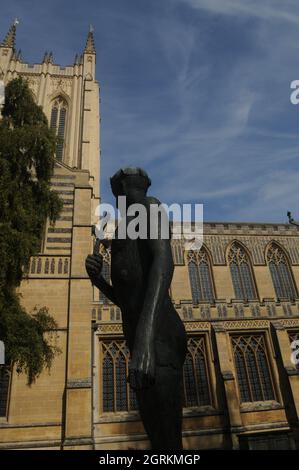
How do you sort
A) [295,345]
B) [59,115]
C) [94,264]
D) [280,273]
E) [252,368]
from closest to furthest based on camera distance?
[94,264]
[252,368]
[295,345]
[280,273]
[59,115]

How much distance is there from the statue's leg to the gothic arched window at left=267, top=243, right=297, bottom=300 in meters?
20.7

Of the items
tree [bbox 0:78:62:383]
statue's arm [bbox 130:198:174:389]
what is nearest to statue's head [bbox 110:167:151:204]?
statue's arm [bbox 130:198:174:389]

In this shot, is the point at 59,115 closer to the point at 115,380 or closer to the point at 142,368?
the point at 115,380

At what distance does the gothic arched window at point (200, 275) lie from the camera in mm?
21031

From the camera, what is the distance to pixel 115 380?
15508 mm

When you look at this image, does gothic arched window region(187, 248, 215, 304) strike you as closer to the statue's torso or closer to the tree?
the tree

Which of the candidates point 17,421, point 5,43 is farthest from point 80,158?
point 17,421

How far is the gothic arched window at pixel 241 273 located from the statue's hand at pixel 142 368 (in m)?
19.9

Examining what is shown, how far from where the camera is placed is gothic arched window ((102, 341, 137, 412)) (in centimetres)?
1511

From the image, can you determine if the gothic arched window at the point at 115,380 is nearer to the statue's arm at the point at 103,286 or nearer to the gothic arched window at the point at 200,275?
the gothic arched window at the point at 200,275

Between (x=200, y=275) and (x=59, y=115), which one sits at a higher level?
(x=59, y=115)

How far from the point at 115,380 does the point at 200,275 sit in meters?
8.52

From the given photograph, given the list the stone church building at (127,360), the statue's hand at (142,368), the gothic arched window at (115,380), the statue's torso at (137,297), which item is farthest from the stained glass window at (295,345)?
the statue's hand at (142,368)

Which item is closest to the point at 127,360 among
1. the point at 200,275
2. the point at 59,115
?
the point at 200,275
